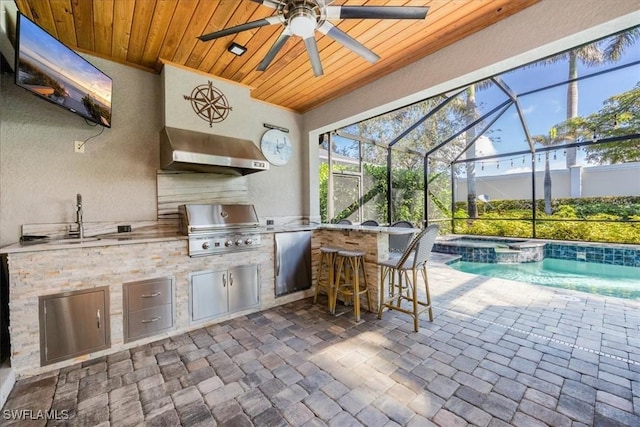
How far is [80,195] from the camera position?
8.92ft

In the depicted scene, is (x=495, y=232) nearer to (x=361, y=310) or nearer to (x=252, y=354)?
(x=361, y=310)

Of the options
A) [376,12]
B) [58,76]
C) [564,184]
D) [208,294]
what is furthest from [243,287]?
[564,184]

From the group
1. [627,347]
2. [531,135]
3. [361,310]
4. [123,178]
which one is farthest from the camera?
[531,135]

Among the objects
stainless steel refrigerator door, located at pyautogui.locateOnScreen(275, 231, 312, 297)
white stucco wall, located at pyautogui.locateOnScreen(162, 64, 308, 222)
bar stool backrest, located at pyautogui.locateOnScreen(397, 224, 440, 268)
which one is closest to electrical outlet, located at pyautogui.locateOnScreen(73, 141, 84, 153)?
white stucco wall, located at pyautogui.locateOnScreen(162, 64, 308, 222)

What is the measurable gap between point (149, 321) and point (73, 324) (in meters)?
0.55

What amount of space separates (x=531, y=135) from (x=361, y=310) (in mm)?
6711

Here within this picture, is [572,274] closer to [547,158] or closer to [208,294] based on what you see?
[547,158]

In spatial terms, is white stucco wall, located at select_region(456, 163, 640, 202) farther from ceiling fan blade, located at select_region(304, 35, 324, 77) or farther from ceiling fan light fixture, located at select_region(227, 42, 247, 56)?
ceiling fan light fixture, located at select_region(227, 42, 247, 56)

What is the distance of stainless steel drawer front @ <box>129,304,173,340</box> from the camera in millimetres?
2465

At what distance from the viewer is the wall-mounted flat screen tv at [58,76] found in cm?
187

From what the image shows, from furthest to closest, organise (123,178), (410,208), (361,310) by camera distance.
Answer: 1. (410,208)
2. (361,310)
3. (123,178)

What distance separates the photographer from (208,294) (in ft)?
9.47

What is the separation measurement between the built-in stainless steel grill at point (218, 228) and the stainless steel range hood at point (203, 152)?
51 centimetres

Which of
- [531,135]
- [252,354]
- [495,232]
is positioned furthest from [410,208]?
[252,354]
